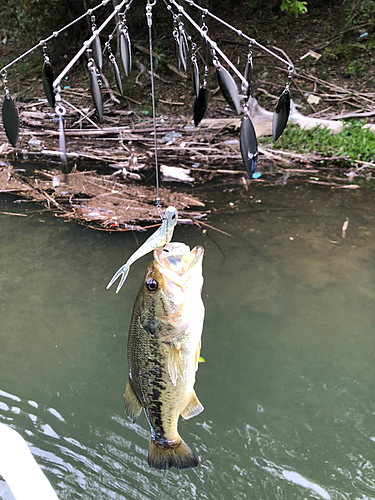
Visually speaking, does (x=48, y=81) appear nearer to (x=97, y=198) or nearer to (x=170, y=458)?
(x=170, y=458)

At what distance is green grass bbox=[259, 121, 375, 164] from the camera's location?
7.55 meters

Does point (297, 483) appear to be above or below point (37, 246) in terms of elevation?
below

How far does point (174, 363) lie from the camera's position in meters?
1.42

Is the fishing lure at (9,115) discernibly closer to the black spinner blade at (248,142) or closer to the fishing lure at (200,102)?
the fishing lure at (200,102)

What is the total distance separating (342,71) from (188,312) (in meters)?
10.6

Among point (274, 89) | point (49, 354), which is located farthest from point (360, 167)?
point (49, 354)

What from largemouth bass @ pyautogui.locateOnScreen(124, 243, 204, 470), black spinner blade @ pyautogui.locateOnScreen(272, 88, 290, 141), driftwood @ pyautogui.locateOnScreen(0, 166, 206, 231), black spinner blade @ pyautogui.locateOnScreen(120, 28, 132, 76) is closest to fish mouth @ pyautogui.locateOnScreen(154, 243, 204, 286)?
largemouth bass @ pyautogui.locateOnScreen(124, 243, 204, 470)

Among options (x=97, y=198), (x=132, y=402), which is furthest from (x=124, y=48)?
(x=97, y=198)

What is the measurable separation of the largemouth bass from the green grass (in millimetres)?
6899

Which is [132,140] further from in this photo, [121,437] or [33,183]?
[121,437]

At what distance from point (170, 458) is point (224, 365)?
1.73 meters

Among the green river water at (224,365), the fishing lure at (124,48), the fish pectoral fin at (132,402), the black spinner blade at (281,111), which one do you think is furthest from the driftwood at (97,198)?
the fish pectoral fin at (132,402)

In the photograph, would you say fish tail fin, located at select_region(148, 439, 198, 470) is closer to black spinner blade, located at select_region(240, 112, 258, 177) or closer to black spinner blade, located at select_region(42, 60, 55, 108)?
black spinner blade, located at select_region(240, 112, 258, 177)

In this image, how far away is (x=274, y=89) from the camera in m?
9.97
